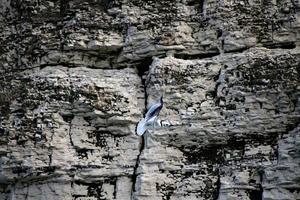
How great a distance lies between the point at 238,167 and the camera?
6336 mm

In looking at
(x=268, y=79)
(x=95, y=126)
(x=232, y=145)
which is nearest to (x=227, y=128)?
(x=232, y=145)

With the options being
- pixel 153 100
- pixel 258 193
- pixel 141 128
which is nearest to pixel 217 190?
pixel 258 193

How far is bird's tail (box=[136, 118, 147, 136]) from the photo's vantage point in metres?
6.75

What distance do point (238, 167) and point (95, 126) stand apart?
1479 mm

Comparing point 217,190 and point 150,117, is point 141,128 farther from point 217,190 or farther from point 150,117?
point 217,190

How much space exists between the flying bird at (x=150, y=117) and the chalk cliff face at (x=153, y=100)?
6 centimetres

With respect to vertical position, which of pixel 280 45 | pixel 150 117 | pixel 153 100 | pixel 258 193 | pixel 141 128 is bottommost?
pixel 258 193

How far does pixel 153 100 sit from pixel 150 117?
187 mm

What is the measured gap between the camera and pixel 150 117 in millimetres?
Result: 6750

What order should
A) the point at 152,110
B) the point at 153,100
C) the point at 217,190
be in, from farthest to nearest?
the point at 153,100
the point at 152,110
the point at 217,190

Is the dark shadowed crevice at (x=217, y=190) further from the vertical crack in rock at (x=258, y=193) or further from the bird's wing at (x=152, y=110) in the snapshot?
the bird's wing at (x=152, y=110)

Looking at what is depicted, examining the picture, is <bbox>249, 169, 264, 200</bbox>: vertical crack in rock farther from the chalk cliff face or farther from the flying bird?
the flying bird

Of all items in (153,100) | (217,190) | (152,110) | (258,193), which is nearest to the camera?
(258,193)

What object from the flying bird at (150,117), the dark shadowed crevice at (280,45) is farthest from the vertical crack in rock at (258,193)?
the dark shadowed crevice at (280,45)
